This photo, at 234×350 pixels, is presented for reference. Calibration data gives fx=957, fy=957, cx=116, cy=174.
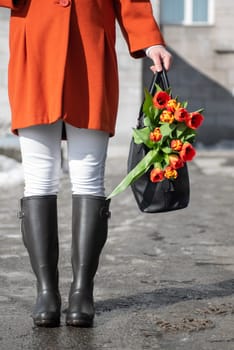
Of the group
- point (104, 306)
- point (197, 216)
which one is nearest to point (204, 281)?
point (104, 306)

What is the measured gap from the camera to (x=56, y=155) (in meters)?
3.85

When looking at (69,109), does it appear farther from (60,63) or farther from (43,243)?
(43,243)

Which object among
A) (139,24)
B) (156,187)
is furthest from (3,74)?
(156,187)

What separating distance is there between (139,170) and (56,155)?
341mm

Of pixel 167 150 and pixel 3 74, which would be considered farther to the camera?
pixel 3 74

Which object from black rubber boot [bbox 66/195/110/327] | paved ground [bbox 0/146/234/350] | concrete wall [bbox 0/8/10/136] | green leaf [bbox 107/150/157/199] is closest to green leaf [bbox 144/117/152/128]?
green leaf [bbox 107/150/157/199]

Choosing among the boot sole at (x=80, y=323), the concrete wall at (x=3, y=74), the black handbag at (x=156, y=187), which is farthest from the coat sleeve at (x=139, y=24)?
the concrete wall at (x=3, y=74)

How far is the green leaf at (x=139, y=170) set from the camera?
379 centimetres

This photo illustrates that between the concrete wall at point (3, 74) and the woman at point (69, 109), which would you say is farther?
the concrete wall at point (3, 74)

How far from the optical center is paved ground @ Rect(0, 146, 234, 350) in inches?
143

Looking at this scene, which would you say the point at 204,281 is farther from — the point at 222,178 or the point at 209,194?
the point at 222,178

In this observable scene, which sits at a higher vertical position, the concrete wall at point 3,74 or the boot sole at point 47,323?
the boot sole at point 47,323

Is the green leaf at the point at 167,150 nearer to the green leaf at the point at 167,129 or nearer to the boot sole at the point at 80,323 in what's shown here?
the green leaf at the point at 167,129

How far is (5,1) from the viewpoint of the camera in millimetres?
3754
